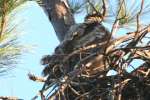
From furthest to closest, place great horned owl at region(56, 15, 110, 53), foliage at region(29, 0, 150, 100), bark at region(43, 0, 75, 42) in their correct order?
bark at region(43, 0, 75, 42) → great horned owl at region(56, 15, 110, 53) → foliage at region(29, 0, 150, 100)

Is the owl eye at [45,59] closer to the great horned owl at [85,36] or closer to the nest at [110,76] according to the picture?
the great horned owl at [85,36]

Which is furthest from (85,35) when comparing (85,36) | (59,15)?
(59,15)

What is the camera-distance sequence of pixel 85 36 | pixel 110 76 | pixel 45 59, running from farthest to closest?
pixel 85 36
pixel 45 59
pixel 110 76

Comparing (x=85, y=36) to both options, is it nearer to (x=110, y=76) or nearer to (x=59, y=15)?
(x=59, y=15)

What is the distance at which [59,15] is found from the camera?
3406 mm

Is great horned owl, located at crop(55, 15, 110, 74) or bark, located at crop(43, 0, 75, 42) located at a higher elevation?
→ bark, located at crop(43, 0, 75, 42)

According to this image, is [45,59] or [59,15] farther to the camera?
[59,15]

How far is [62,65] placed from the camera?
2.76 meters

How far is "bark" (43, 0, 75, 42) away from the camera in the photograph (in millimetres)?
3348

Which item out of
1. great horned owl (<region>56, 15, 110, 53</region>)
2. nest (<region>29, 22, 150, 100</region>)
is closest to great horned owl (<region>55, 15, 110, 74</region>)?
great horned owl (<region>56, 15, 110, 53</region>)

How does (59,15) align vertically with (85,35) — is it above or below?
above

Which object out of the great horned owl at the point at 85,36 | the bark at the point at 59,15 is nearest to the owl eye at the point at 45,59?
the great horned owl at the point at 85,36

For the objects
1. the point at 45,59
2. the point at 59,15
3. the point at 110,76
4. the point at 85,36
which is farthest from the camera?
the point at 59,15

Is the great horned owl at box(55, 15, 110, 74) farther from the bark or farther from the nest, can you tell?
the nest
